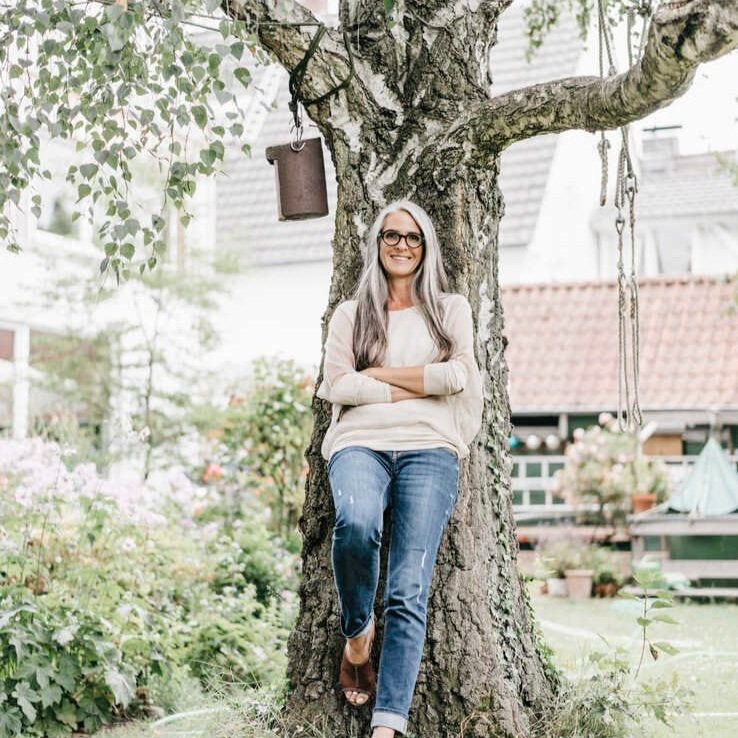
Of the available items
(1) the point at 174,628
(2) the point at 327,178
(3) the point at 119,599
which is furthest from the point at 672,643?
(2) the point at 327,178

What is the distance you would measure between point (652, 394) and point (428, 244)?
1057cm

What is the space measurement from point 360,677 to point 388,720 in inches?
12.3

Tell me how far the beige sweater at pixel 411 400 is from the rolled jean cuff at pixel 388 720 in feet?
2.87

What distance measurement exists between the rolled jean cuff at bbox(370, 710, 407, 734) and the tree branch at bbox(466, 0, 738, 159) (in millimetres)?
2042

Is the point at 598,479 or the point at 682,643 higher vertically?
the point at 598,479

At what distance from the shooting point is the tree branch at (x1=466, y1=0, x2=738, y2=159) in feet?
12.2

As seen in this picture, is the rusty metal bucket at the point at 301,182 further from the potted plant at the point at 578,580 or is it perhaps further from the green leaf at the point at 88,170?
the potted plant at the point at 578,580

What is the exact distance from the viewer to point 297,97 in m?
4.77

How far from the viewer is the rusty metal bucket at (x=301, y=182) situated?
4953 millimetres

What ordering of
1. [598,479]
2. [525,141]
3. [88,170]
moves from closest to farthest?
[88,170], [598,479], [525,141]

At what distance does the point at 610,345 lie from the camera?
15.8m

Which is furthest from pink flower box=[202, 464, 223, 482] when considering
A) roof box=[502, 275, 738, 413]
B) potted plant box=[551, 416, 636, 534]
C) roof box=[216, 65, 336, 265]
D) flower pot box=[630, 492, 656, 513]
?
roof box=[216, 65, 336, 265]

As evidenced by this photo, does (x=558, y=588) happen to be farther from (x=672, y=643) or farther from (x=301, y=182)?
(x=301, y=182)

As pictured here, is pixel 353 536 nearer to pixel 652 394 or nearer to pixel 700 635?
pixel 700 635
